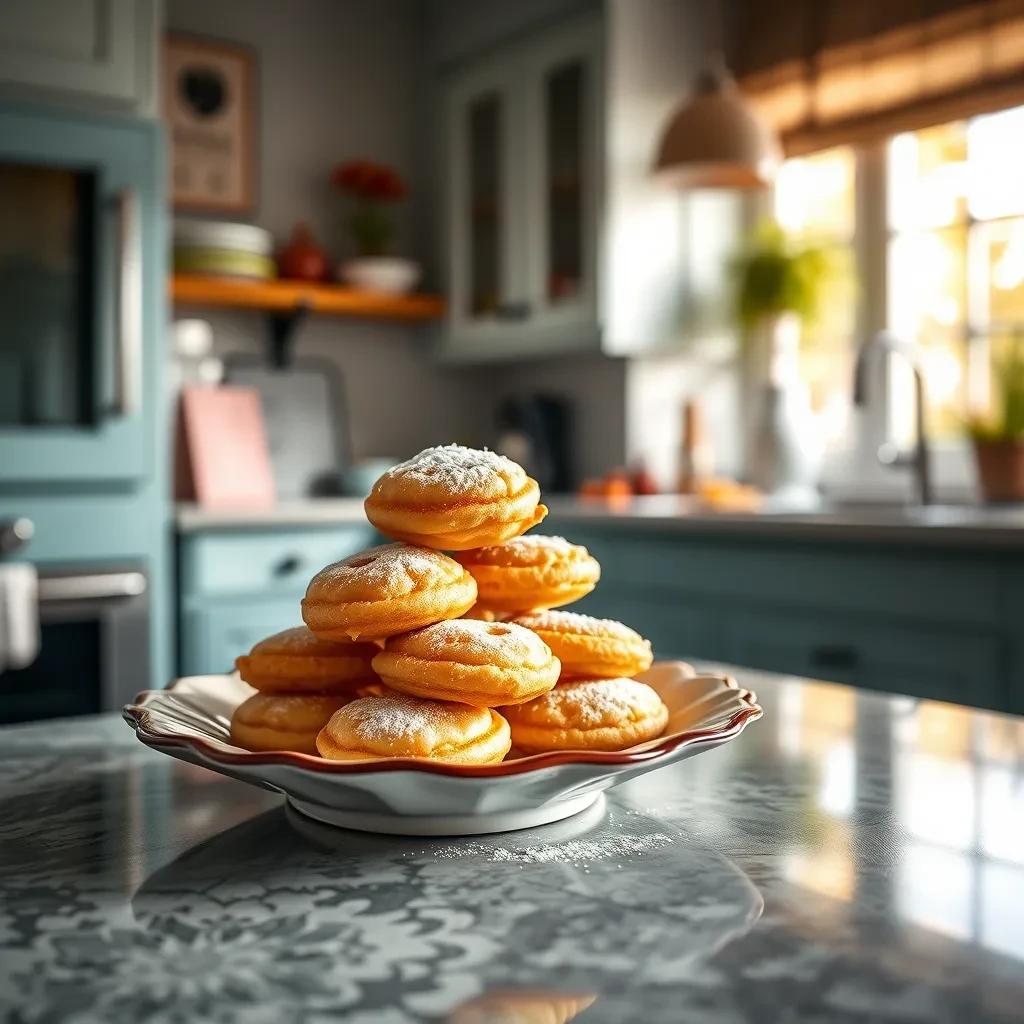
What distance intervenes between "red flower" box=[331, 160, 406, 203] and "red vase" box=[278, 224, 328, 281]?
0.71 feet

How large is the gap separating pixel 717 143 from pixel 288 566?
137cm

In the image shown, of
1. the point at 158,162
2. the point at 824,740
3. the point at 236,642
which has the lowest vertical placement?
the point at 236,642

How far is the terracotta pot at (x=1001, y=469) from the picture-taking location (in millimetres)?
2465

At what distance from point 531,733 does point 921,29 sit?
8.66ft

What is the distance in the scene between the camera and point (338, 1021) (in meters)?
0.43

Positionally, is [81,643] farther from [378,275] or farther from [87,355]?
[378,275]

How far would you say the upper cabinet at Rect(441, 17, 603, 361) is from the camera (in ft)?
10.3

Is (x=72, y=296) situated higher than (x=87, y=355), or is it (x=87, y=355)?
(x=72, y=296)

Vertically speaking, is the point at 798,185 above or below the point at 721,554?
above

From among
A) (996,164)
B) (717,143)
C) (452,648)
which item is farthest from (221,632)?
(452,648)

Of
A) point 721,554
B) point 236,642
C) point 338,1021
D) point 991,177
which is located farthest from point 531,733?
point 991,177

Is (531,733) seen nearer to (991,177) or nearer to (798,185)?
(991,177)

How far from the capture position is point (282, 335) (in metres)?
3.48

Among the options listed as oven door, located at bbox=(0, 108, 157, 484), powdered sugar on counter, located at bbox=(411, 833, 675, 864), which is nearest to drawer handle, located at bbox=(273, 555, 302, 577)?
oven door, located at bbox=(0, 108, 157, 484)
